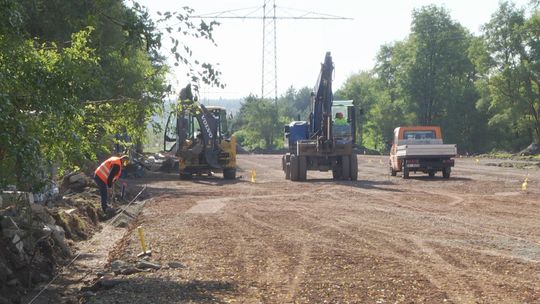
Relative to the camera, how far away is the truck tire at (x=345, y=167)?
1184 inches

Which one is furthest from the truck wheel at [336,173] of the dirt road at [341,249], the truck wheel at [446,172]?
the dirt road at [341,249]

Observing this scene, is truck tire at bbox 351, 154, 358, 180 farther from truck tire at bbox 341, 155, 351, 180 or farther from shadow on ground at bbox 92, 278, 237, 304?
shadow on ground at bbox 92, 278, 237, 304

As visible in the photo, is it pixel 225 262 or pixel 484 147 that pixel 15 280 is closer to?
pixel 225 262

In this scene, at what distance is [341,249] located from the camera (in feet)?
40.4

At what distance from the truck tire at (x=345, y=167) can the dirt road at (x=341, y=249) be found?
6.91 m

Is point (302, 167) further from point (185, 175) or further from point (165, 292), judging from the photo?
point (165, 292)

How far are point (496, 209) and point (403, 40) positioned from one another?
75.8 m

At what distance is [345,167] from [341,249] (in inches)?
710

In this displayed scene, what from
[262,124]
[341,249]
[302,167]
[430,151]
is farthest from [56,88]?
[262,124]

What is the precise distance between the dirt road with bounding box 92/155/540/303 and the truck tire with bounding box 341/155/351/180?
6.91m

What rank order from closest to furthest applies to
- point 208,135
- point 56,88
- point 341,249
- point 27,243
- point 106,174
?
1. point 56,88
2. point 27,243
3. point 341,249
4. point 106,174
5. point 208,135

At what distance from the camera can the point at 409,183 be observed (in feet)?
92.7

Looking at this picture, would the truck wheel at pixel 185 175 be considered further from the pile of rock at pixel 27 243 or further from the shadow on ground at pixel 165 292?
the shadow on ground at pixel 165 292

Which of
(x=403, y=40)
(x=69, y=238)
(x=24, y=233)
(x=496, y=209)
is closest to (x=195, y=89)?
(x=24, y=233)
